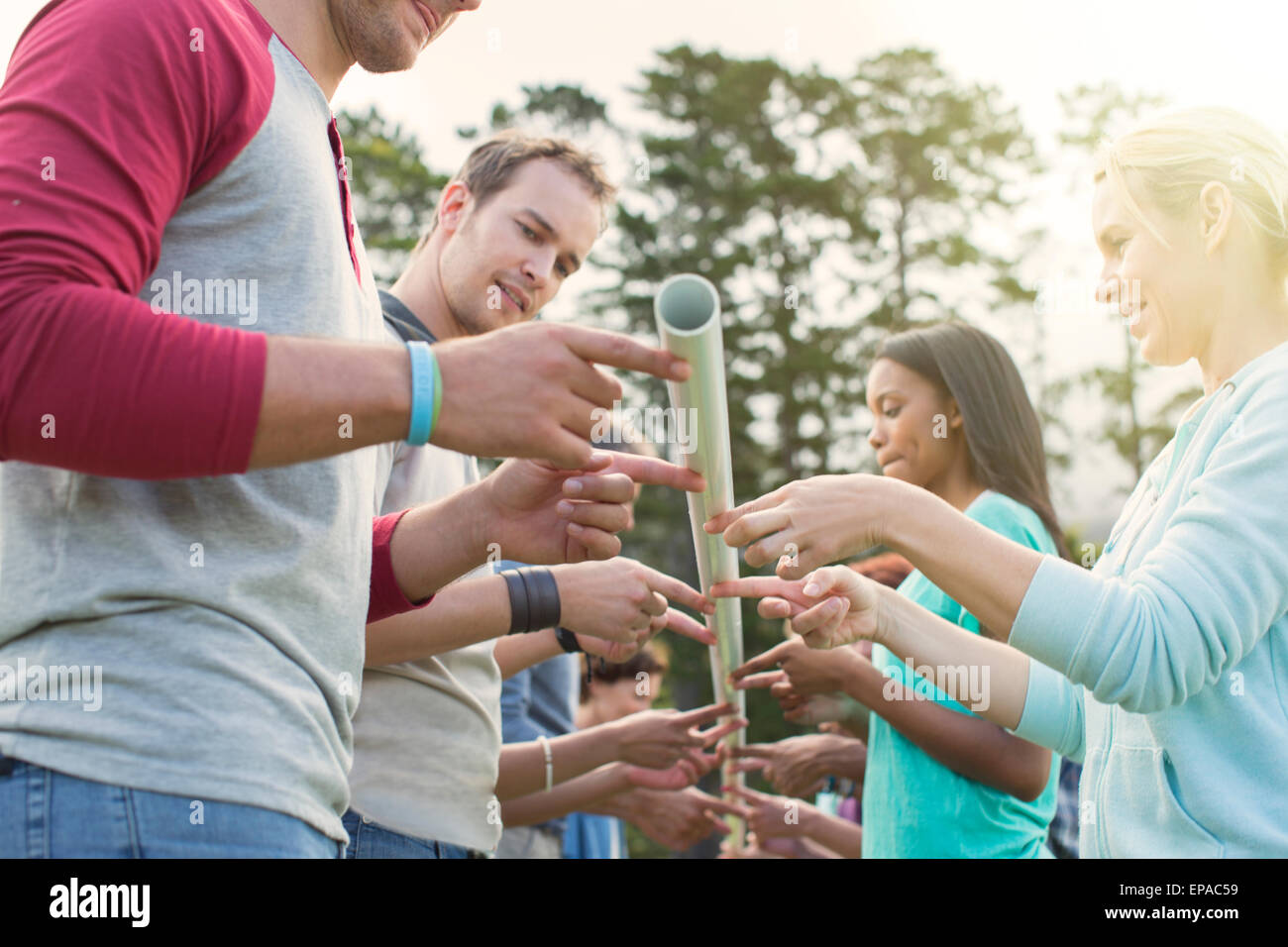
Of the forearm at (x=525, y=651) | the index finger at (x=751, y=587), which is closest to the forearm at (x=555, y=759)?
the forearm at (x=525, y=651)

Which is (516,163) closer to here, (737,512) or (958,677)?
(737,512)

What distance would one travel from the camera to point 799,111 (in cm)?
2381

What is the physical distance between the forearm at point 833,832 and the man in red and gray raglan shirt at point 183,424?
3.23m

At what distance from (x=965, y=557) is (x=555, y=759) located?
2.36 metres

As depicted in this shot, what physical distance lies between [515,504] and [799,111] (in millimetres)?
23599

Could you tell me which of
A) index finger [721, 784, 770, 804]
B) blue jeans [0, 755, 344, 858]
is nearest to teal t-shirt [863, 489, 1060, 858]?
index finger [721, 784, 770, 804]

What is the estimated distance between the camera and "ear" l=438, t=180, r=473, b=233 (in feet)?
11.6

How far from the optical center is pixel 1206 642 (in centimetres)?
183

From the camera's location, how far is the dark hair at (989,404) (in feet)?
11.3

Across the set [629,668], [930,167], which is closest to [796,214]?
[930,167]

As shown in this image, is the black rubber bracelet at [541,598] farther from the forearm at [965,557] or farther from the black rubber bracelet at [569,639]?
the forearm at [965,557]

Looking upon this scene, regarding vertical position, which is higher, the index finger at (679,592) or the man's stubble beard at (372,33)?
the man's stubble beard at (372,33)
